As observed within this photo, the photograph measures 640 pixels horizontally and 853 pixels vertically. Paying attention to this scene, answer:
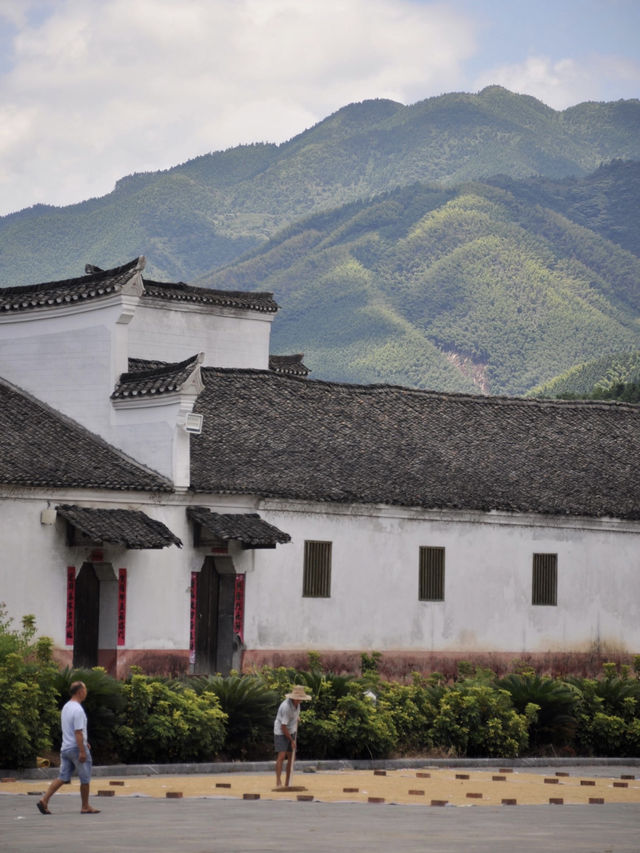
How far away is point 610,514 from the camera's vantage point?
39344 millimetres

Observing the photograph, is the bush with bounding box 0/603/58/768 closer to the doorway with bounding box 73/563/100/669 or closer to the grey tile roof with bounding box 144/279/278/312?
the doorway with bounding box 73/563/100/669

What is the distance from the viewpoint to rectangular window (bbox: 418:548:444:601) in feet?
122

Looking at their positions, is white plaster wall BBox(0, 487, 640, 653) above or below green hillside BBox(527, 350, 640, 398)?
below

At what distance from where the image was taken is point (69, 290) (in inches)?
1390

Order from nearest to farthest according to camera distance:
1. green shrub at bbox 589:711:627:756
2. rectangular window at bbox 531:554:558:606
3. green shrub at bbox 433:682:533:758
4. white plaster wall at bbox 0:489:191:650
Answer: green shrub at bbox 433:682:533:758
green shrub at bbox 589:711:627:756
white plaster wall at bbox 0:489:191:650
rectangular window at bbox 531:554:558:606

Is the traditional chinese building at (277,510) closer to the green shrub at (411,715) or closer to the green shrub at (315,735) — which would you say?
the green shrub at (411,715)

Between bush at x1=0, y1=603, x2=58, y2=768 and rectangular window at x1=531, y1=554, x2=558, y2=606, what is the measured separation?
18570 mm

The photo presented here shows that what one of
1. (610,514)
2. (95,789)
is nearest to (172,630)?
(610,514)

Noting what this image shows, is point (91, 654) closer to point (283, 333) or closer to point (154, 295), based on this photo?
point (154, 295)

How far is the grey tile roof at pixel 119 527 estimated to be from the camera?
101 feet

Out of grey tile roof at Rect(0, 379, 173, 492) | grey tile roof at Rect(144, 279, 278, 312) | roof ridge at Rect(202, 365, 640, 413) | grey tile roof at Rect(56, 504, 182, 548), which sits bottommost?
grey tile roof at Rect(56, 504, 182, 548)

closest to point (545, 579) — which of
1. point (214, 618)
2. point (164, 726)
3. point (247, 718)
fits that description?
point (214, 618)

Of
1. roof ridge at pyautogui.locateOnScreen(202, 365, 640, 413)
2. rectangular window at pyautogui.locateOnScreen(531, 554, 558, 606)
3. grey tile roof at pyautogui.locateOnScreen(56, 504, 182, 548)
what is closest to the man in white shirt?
grey tile roof at pyautogui.locateOnScreen(56, 504, 182, 548)

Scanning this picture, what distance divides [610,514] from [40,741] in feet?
69.3
